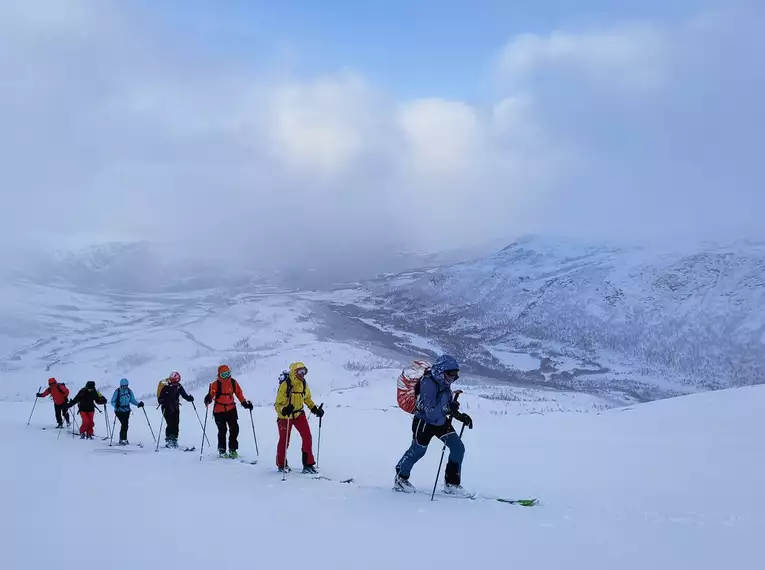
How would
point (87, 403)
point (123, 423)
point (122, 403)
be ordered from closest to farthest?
→ point (123, 423) → point (122, 403) → point (87, 403)

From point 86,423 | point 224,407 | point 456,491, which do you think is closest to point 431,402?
point 456,491

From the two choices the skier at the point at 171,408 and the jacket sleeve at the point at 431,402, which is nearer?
the jacket sleeve at the point at 431,402

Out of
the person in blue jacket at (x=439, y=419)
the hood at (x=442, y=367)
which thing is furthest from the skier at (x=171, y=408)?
the hood at (x=442, y=367)

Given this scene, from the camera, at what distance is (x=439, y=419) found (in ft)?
28.3

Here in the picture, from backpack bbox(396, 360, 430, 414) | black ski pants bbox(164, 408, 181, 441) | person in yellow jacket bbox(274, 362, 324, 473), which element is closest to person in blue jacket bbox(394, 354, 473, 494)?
backpack bbox(396, 360, 430, 414)

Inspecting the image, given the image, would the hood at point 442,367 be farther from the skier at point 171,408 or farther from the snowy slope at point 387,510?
the skier at point 171,408

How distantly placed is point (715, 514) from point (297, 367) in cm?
782

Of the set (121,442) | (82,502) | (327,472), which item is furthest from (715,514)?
(121,442)

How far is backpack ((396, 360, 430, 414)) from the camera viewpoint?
9117mm

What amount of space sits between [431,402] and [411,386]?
2.56ft

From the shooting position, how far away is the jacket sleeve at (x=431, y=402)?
338 inches

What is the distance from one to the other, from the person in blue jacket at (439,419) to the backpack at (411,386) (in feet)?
0.68

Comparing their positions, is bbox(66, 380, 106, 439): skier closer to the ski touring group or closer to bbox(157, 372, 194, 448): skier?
the ski touring group

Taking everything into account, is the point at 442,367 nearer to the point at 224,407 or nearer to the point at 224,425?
the point at 224,407
